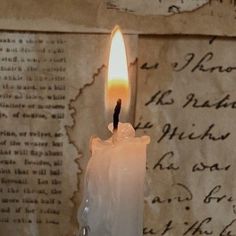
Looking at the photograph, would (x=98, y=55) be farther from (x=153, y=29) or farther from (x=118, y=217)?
(x=118, y=217)

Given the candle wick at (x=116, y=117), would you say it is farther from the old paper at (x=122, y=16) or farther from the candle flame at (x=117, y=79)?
the old paper at (x=122, y=16)

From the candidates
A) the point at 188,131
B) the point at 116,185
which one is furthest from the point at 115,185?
the point at 188,131

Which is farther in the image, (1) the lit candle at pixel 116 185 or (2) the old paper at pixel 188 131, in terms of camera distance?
(2) the old paper at pixel 188 131

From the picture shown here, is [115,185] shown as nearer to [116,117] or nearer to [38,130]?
[116,117]

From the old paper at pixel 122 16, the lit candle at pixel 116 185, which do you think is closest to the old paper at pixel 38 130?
the old paper at pixel 122 16

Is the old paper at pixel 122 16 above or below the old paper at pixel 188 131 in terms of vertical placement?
above

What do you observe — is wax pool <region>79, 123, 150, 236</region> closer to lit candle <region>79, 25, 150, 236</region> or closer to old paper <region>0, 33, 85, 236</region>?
lit candle <region>79, 25, 150, 236</region>
